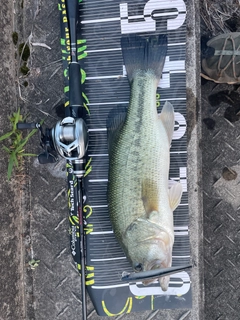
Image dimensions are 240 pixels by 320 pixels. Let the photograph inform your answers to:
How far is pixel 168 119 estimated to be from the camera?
2246mm

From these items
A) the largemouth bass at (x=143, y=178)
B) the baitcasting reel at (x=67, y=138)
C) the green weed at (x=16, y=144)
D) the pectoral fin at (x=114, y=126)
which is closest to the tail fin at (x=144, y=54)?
the largemouth bass at (x=143, y=178)

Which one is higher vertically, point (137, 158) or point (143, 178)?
point (137, 158)

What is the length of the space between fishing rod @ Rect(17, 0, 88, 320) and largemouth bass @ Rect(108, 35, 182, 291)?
0.24m

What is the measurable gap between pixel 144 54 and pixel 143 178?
88 cm

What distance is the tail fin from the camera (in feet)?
7.48

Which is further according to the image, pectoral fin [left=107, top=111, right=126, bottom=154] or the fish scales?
pectoral fin [left=107, top=111, right=126, bottom=154]

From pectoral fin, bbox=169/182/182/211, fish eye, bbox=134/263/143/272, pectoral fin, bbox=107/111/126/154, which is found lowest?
fish eye, bbox=134/263/143/272

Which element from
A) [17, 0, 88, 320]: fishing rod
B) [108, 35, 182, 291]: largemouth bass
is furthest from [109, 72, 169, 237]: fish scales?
[17, 0, 88, 320]: fishing rod

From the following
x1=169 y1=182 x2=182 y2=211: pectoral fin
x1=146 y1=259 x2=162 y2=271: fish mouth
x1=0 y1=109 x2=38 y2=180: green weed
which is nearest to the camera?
x1=146 y1=259 x2=162 y2=271: fish mouth

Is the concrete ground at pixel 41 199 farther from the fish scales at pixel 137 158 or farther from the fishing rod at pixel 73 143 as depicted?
the fish scales at pixel 137 158

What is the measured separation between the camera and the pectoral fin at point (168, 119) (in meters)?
2.23

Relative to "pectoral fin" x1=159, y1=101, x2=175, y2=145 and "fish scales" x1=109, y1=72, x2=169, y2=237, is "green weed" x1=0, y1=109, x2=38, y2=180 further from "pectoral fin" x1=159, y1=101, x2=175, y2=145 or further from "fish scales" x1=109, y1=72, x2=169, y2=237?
"pectoral fin" x1=159, y1=101, x2=175, y2=145

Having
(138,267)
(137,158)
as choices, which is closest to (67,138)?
(137,158)

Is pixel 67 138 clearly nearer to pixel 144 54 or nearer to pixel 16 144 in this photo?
A: pixel 16 144
